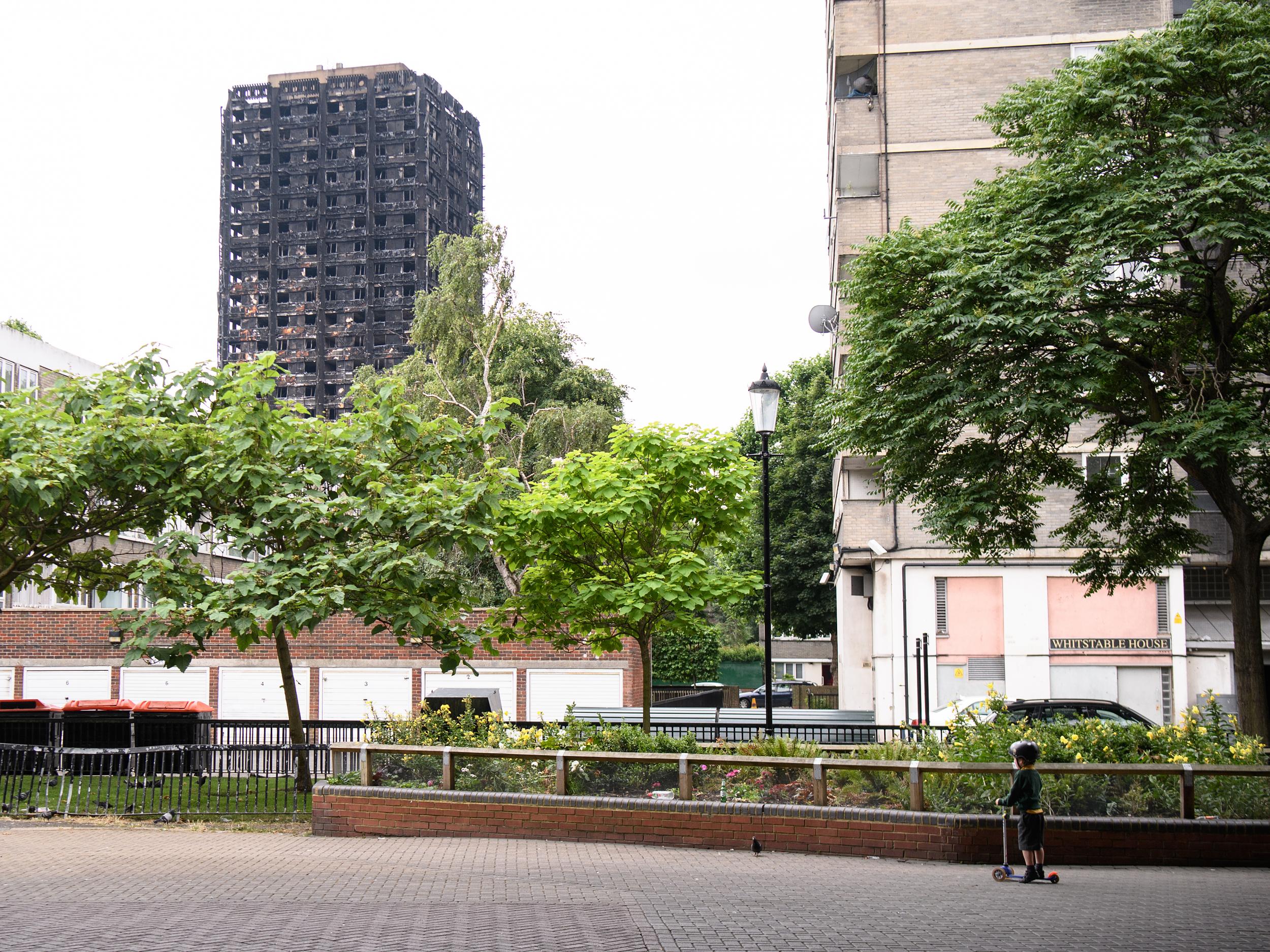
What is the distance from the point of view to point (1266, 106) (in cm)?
1828

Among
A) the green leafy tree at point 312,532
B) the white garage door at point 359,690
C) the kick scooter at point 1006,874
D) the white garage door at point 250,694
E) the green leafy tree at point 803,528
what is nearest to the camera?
the kick scooter at point 1006,874

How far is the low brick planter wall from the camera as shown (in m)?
12.8

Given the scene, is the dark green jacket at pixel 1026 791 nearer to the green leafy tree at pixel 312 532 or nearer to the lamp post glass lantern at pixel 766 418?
the lamp post glass lantern at pixel 766 418

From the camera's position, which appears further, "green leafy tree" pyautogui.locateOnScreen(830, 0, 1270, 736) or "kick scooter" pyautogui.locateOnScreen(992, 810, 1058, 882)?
"green leafy tree" pyautogui.locateOnScreen(830, 0, 1270, 736)

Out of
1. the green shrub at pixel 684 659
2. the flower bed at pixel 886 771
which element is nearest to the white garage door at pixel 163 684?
the flower bed at pixel 886 771

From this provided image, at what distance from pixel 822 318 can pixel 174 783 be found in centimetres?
2712

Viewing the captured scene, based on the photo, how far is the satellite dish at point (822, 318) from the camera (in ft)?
127

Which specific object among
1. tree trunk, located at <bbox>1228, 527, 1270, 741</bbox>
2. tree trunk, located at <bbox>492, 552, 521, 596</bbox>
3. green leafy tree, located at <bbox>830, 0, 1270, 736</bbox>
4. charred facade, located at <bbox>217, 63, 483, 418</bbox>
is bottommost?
tree trunk, located at <bbox>1228, 527, 1270, 741</bbox>

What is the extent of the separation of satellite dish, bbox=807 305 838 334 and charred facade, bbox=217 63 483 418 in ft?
297

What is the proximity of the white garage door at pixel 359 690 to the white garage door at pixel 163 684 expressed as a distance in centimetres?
359

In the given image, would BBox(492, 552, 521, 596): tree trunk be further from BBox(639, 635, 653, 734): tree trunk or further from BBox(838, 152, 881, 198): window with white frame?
BBox(639, 635, 653, 734): tree trunk

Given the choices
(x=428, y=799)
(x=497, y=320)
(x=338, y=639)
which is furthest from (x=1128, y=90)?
Result: (x=497, y=320)

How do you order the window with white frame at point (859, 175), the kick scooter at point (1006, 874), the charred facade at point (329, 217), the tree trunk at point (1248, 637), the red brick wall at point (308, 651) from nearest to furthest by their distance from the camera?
the kick scooter at point (1006, 874) → the tree trunk at point (1248, 637) → the red brick wall at point (308, 651) → the window with white frame at point (859, 175) → the charred facade at point (329, 217)

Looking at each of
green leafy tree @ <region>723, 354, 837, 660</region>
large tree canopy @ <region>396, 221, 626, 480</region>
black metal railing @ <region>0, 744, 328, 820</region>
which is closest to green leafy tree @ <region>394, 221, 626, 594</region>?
large tree canopy @ <region>396, 221, 626, 480</region>
